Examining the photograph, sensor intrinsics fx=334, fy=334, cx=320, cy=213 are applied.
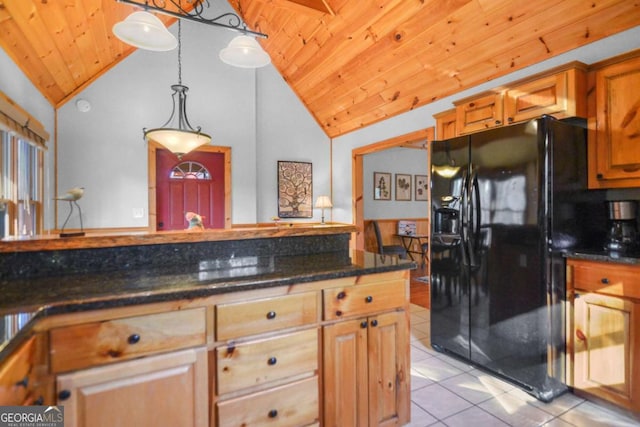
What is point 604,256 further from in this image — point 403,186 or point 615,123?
point 403,186

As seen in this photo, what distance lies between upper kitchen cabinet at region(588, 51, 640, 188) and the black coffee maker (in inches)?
5.6

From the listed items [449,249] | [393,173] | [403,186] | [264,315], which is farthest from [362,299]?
[403,186]

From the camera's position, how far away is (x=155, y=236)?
158 centimetres

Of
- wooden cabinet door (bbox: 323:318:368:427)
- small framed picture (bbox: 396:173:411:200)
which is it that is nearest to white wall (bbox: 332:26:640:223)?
small framed picture (bbox: 396:173:411:200)

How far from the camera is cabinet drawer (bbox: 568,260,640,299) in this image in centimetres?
183

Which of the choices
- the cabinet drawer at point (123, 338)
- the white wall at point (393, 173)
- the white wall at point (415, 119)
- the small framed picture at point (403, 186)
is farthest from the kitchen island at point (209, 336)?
the small framed picture at point (403, 186)

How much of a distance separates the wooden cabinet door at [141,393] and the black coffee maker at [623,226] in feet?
8.01

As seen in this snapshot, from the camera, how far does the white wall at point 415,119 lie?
2.26 m

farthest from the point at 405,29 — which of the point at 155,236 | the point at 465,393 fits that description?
the point at 465,393

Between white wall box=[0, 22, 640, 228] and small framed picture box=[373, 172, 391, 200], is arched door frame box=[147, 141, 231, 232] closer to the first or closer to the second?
white wall box=[0, 22, 640, 228]

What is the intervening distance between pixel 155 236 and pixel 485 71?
301 cm

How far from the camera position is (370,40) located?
11.4ft

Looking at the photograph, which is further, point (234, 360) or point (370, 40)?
point (370, 40)

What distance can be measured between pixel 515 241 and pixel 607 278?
0.50 meters
